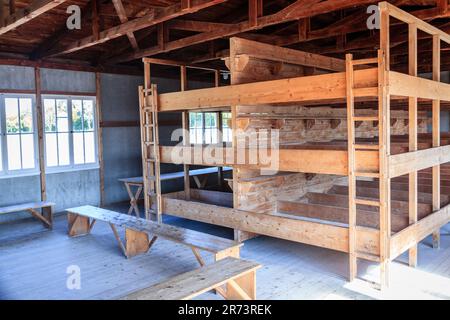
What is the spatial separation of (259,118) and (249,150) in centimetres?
69

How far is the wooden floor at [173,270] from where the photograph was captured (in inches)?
162

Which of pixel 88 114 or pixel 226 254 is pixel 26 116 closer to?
pixel 88 114

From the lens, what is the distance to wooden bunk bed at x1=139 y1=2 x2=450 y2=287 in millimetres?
4074

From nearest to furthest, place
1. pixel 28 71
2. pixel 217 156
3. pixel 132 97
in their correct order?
pixel 217 156 → pixel 28 71 → pixel 132 97

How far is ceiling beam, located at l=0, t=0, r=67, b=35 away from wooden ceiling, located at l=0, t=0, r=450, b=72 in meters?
0.01

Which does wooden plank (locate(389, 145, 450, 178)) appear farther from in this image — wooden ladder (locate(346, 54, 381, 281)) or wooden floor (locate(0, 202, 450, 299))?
wooden floor (locate(0, 202, 450, 299))

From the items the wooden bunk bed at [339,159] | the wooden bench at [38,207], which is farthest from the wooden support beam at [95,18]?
the wooden bench at [38,207]

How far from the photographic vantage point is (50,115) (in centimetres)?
A: 796

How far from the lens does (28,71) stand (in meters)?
7.61

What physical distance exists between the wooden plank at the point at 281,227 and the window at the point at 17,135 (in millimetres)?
3115

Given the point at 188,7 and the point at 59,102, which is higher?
the point at 188,7
